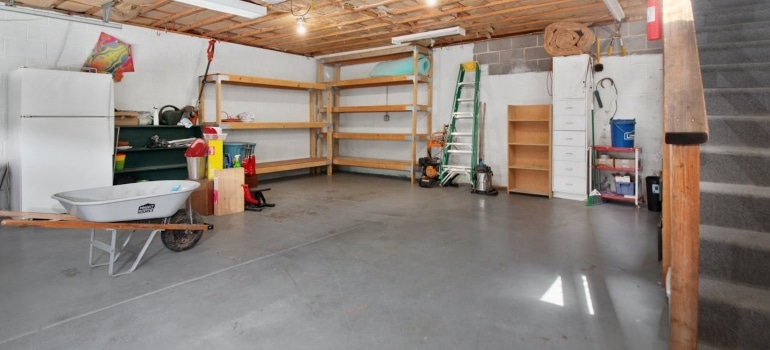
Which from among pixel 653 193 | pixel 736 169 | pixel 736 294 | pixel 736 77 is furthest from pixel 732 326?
pixel 653 193

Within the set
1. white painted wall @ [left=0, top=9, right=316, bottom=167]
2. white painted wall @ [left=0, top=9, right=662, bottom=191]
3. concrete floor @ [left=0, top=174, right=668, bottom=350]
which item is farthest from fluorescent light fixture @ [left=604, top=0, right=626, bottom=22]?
white painted wall @ [left=0, top=9, right=316, bottom=167]

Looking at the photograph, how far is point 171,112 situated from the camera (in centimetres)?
662

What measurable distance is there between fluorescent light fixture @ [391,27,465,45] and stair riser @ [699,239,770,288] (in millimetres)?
5526

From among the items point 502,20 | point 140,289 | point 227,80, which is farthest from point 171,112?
point 502,20

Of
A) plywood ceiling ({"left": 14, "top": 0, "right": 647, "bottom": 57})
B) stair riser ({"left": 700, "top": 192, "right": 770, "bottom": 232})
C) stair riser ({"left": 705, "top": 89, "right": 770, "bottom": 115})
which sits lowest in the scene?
stair riser ({"left": 700, "top": 192, "right": 770, "bottom": 232})

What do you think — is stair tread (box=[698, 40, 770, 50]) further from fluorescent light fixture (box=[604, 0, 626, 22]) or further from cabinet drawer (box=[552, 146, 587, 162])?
cabinet drawer (box=[552, 146, 587, 162])

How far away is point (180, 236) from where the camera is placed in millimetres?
3986

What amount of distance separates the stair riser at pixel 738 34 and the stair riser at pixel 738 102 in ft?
2.95

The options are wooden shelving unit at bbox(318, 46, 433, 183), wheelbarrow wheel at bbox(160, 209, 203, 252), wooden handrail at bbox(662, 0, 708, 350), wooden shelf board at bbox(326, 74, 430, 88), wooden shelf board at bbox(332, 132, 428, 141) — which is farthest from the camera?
wooden shelf board at bbox(332, 132, 428, 141)

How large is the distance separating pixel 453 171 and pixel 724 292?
6034mm

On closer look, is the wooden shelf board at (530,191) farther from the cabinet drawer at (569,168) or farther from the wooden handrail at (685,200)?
the wooden handrail at (685,200)

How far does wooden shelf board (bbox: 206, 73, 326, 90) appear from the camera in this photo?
730 centimetres

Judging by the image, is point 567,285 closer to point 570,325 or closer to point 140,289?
point 570,325

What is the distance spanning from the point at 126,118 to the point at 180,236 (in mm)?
3077
